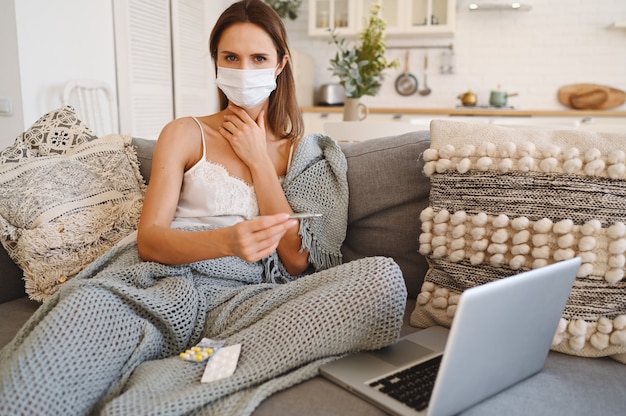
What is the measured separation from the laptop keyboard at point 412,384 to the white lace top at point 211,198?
58cm

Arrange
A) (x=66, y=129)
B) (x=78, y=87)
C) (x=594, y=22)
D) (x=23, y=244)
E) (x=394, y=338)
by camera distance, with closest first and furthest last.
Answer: (x=394, y=338)
(x=23, y=244)
(x=66, y=129)
(x=78, y=87)
(x=594, y=22)

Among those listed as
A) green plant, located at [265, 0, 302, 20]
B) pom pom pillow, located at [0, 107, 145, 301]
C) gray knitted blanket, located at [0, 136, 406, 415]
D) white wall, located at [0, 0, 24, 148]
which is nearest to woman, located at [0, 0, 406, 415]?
gray knitted blanket, located at [0, 136, 406, 415]

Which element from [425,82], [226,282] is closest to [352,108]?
[226,282]

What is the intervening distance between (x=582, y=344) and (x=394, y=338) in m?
0.35

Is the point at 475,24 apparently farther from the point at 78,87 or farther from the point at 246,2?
the point at 246,2

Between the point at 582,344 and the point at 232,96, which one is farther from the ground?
the point at 232,96

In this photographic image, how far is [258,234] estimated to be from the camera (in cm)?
100

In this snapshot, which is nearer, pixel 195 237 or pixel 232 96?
pixel 195 237

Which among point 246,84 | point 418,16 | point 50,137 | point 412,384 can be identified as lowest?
point 412,384

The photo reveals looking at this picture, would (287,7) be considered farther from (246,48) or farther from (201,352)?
(201,352)

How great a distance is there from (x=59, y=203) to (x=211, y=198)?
0.39 meters

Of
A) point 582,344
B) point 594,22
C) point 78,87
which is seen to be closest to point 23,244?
point 582,344

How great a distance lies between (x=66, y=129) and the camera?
153 cm

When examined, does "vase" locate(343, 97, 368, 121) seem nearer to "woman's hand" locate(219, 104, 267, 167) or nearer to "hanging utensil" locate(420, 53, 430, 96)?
"woman's hand" locate(219, 104, 267, 167)
